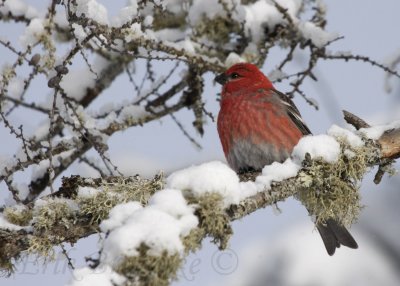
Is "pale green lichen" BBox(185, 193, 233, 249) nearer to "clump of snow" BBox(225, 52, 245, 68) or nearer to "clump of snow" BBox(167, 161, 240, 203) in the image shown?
"clump of snow" BBox(167, 161, 240, 203)

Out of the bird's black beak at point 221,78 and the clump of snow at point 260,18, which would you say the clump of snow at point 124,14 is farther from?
the clump of snow at point 260,18

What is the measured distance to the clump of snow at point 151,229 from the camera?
9.25ft

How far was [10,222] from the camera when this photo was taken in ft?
12.3

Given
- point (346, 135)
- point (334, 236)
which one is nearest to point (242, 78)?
point (334, 236)

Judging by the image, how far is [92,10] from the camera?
470 centimetres

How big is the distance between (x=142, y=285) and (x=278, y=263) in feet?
16.5

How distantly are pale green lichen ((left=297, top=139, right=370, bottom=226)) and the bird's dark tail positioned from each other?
76 centimetres

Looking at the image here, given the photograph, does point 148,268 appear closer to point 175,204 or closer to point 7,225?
point 175,204

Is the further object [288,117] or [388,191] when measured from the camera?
[388,191]

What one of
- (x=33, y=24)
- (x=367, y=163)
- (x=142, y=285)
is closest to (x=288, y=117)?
(x=367, y=163)

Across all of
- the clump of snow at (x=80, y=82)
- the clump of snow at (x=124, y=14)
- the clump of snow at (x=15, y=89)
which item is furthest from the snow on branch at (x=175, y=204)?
the clump of snow at (x=80, y=82)

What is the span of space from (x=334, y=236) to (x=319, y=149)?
3.90ft

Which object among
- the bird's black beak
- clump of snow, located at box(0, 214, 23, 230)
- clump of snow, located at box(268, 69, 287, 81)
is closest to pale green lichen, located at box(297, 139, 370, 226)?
clump of snow, located at box(0, 214, 23, 230)

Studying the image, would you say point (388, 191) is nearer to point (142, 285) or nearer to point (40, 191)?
point (40, 191)
